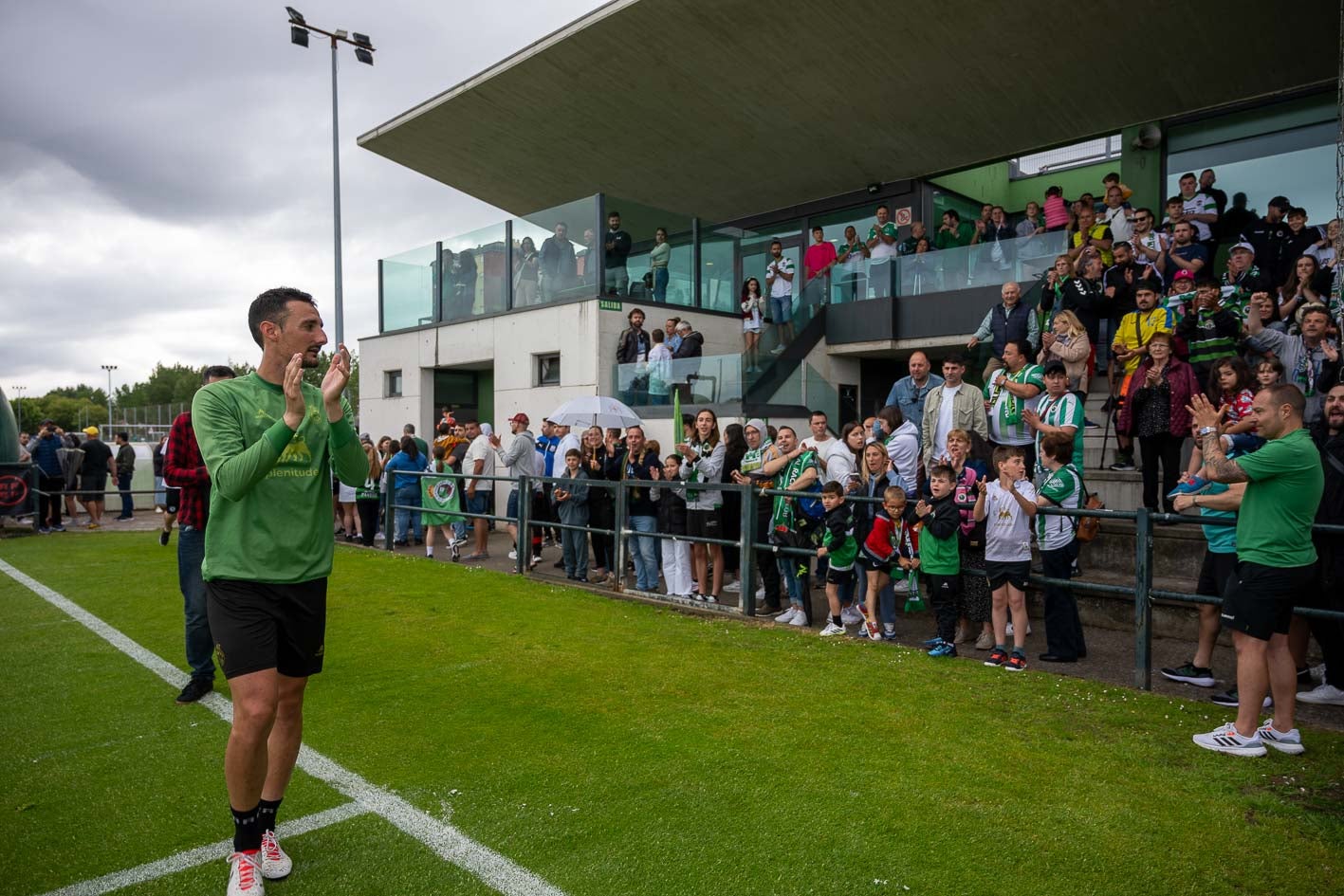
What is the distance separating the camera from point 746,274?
16469 mm

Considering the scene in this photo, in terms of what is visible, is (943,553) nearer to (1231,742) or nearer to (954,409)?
(1231,742)

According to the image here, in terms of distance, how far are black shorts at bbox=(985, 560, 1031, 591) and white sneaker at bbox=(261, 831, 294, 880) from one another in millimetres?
4967

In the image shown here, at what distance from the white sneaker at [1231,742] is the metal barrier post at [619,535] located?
5.73m

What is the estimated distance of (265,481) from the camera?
308 centimetres

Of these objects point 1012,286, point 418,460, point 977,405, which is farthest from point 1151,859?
point 418,460

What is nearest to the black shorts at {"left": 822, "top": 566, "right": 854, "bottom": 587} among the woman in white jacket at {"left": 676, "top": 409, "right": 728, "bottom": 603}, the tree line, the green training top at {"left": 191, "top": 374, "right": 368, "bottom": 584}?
the woman in white jacket at {"left": 676, "top": 409, "right": 728, "bottom": 603}

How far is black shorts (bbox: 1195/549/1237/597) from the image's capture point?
5.08 metres

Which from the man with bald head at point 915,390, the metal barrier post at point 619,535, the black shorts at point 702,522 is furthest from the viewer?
the man with bald head at point 915,390

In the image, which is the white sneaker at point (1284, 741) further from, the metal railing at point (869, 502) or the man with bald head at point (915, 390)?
the man with bald head at point (915, 390)

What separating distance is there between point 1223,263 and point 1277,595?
9798mm

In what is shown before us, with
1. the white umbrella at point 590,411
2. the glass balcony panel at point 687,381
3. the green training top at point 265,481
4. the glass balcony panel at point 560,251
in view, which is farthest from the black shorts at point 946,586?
the glass balcony panel at point 560,251

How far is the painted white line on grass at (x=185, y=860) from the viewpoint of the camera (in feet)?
9.91

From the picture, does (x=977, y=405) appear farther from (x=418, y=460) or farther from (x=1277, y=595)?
(x=418, y=460)

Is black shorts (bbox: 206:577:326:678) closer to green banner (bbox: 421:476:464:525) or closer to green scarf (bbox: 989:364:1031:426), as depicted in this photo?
green scarf (bbox: 989:364:1031:426)
